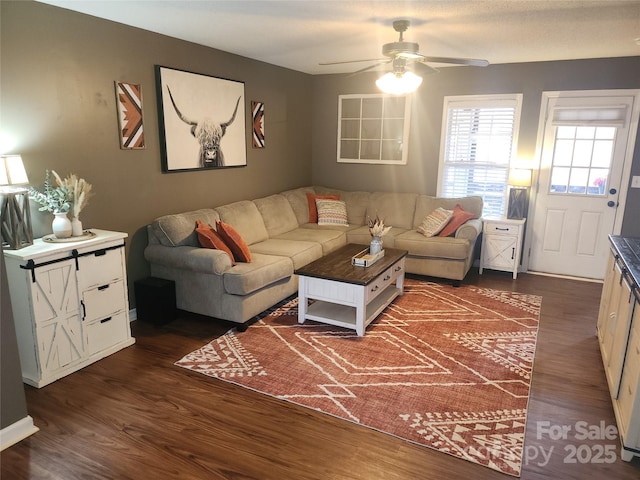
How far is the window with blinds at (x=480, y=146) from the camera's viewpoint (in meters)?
5.34

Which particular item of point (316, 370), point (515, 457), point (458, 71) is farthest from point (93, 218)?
point (458, 71)

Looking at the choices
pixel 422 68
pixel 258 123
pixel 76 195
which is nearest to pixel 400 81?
pixel 422 68

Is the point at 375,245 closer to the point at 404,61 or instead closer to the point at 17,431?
the point at 404,61

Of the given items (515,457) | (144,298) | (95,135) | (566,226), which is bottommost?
(515,457)

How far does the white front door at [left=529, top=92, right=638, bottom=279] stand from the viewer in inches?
191

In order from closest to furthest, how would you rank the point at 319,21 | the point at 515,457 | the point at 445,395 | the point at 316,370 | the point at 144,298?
the point at 515,457, the point at 445,395, the point at 316,370, the point at 319,21, the point at 144,298

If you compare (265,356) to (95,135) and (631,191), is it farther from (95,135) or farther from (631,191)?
(631,191)

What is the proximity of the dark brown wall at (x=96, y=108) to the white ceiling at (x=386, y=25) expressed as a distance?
165 mm

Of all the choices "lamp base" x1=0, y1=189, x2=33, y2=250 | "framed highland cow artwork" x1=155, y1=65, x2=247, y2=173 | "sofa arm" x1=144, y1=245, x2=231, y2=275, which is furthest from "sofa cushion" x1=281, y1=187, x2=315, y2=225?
"lamp base" x1=0, y1=189, x2=33, y2=250

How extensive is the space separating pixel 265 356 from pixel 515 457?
1.76m

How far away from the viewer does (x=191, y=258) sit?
12.2 ft

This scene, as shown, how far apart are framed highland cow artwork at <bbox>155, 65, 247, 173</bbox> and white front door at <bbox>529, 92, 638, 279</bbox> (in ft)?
11.5

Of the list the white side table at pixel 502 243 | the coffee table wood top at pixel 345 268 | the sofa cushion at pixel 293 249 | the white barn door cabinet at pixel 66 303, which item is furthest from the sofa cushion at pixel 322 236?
the white barn door cabinet at pixel 66 303

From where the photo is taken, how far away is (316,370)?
10.3 feet
